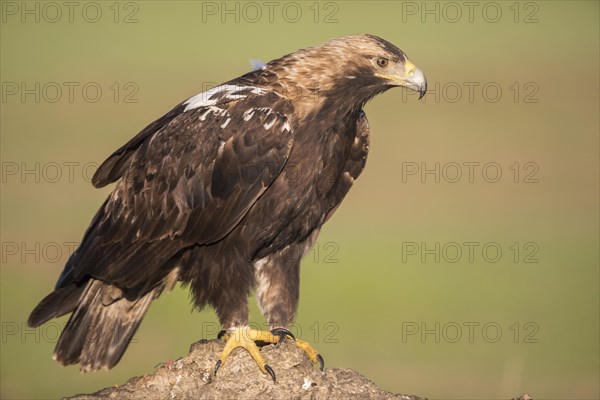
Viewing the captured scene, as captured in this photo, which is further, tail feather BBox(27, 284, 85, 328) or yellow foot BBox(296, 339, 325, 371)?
tail feather BBox(27, 284, 85, 328)

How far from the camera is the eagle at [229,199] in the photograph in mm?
9266

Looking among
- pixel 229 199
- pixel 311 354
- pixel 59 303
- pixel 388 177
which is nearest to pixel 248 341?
pixel 311 354

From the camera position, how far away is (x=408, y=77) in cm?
960

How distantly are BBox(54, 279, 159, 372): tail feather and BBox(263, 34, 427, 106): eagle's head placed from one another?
1954 millimetres

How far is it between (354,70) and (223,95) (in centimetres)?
99

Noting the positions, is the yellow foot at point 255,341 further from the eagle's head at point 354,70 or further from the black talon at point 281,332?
the eagle's head at point 354,70

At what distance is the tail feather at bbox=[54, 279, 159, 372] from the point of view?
9.87 metres

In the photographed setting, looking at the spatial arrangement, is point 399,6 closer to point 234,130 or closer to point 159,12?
point 159,12

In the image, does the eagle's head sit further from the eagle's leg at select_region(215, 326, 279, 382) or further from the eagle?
the eagle's leg at select_region(215, 326, 279, 382)

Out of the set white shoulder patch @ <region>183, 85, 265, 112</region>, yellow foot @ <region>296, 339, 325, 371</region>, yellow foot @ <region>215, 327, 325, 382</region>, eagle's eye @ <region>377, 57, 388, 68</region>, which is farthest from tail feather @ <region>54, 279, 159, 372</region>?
eagle's eye @ <region>377, 57, 388, 68</region>

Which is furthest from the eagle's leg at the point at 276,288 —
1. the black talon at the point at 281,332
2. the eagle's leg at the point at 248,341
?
the eagle's leg at the point at 248,341

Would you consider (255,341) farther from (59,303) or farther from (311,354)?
(59,303)

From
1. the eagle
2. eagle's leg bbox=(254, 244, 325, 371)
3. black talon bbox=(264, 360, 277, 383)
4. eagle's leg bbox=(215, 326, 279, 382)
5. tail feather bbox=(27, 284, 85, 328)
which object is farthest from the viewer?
eagle's leg bbox=(254, 244, 325, 371)

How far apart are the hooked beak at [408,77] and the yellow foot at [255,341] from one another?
2030 mm
